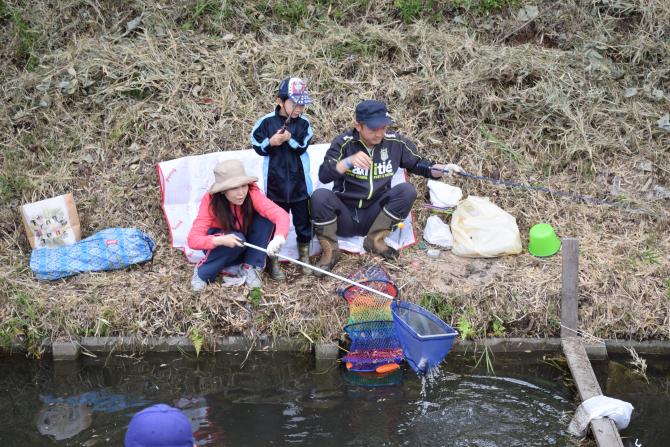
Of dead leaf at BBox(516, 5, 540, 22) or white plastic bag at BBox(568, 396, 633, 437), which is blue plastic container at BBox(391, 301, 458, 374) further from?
dead leaf at BBox(516, 5, 540, 22)

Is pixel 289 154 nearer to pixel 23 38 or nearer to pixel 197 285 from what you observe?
pixel 197 285

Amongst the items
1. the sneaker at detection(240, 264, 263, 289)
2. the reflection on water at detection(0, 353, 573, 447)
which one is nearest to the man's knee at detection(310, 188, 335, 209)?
the sneaker at detection(240, 264, 263, 289)

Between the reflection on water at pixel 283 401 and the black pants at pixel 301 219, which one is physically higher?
the black pants at pixel 301 219

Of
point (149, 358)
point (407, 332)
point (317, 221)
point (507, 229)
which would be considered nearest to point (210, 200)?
point (317, 221)

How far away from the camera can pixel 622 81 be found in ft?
27.3

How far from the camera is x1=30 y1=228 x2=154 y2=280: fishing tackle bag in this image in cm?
661

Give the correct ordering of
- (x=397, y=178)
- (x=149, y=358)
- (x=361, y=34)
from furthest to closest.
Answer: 1. (x=361, y=34)
2. (x=397, y=178)
3. (x=149, y=358)

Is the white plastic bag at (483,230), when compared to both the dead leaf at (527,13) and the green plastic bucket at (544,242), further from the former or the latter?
the dead leaf at (527,13)

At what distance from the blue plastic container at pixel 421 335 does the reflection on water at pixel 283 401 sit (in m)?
0.24

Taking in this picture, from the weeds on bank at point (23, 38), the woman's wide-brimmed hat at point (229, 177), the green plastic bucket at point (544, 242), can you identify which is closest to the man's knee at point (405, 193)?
the green plastic bucket at point (544, 242)

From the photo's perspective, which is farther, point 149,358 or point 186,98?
point 186,98

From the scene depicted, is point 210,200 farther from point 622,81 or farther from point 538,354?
point 622,81

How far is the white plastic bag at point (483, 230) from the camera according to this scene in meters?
6.76

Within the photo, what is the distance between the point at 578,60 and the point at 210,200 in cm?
459
